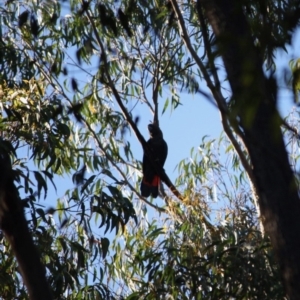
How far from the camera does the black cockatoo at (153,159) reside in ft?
18.7

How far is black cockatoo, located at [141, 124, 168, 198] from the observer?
570cm

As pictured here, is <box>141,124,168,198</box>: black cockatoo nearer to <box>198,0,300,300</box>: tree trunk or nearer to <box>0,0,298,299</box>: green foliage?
<box>0,0,298,299</box>: green foliage

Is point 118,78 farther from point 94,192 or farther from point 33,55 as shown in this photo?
point 94,192

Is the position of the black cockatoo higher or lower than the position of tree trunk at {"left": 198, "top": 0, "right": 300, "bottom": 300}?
higher

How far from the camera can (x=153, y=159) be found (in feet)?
17.8

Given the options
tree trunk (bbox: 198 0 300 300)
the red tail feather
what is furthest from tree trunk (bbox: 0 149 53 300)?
the red tail feather

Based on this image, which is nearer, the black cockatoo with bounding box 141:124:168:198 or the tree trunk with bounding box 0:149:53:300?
the tree trunk with bounding box 0:149:53:300

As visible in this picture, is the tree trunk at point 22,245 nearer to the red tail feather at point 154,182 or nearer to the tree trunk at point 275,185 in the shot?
the tree trunk at point 275,185

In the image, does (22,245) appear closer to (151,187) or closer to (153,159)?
(153,159)

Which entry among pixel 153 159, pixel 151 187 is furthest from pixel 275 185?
pixel 151 187

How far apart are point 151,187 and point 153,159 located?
0.35 m

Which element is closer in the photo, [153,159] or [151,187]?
[153,159]

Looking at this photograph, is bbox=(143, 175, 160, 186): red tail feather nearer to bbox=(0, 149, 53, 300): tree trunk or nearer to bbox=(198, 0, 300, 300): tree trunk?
bbox=(0, 149, 53, 300): tree trunk

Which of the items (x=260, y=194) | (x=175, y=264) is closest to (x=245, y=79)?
(x=260, y=194)
